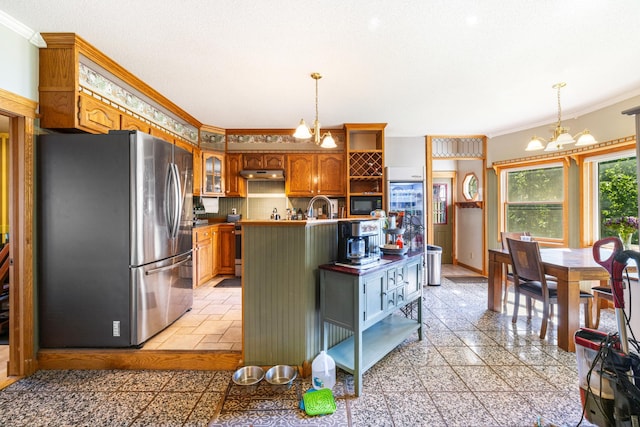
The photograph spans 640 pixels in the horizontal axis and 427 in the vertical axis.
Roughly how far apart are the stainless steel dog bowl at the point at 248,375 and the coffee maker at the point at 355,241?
1.06m

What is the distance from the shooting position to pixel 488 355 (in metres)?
2.33

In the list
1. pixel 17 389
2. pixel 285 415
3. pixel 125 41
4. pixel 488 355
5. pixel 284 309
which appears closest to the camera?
pixel 285 415

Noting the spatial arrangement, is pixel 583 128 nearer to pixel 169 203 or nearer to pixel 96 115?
pixel 169 203

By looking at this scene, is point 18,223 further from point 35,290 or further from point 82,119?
point 82,119

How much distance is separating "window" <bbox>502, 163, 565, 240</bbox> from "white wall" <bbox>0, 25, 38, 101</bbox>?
6340 mm

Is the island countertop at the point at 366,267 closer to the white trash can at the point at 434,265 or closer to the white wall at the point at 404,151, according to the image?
the white trash can at the point at 434,265

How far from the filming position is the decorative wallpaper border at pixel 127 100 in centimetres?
236

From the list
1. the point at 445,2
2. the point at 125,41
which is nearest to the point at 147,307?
the point at 125,41

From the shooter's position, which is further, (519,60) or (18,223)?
(519,60)

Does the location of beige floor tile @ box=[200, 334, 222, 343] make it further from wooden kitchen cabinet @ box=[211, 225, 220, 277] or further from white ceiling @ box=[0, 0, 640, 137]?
white ceiling @ box=[0, 0, 640, 137]

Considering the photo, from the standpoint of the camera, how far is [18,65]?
2.04m

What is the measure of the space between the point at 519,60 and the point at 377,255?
2.28 metres

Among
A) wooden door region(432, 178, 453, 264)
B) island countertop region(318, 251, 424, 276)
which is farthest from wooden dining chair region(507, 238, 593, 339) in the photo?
wooden door region(432, 178, 453, 264)

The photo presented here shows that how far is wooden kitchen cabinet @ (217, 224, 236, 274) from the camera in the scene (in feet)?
15.1
